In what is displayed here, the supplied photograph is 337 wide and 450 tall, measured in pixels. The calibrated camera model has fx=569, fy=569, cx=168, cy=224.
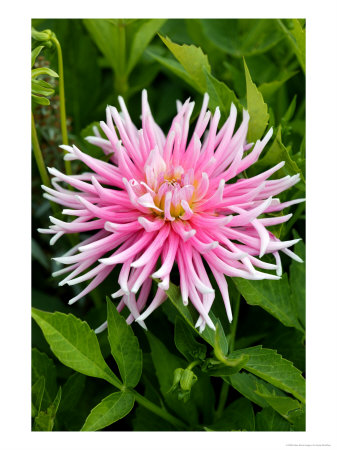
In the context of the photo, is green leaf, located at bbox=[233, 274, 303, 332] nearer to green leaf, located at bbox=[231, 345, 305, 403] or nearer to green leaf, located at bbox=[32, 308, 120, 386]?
green leaf, located at bbox=[231, 345, 305, 403]

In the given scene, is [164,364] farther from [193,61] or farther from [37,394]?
[193,61]

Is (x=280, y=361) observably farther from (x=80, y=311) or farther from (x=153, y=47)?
(x=153, y=47)

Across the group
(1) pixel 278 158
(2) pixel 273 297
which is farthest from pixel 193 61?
(2) pixel 273 297

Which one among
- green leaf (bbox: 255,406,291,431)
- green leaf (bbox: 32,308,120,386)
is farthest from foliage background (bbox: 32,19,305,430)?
green leaf (bbox: 32,308,120,386)

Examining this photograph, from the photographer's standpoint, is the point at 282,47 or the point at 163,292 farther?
the point at 282,47

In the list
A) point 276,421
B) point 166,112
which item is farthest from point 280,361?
Result: point 166,112

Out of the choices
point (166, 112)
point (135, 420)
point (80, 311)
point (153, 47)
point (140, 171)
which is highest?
point (153, 47)

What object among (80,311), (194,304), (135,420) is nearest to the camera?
(194,304)
